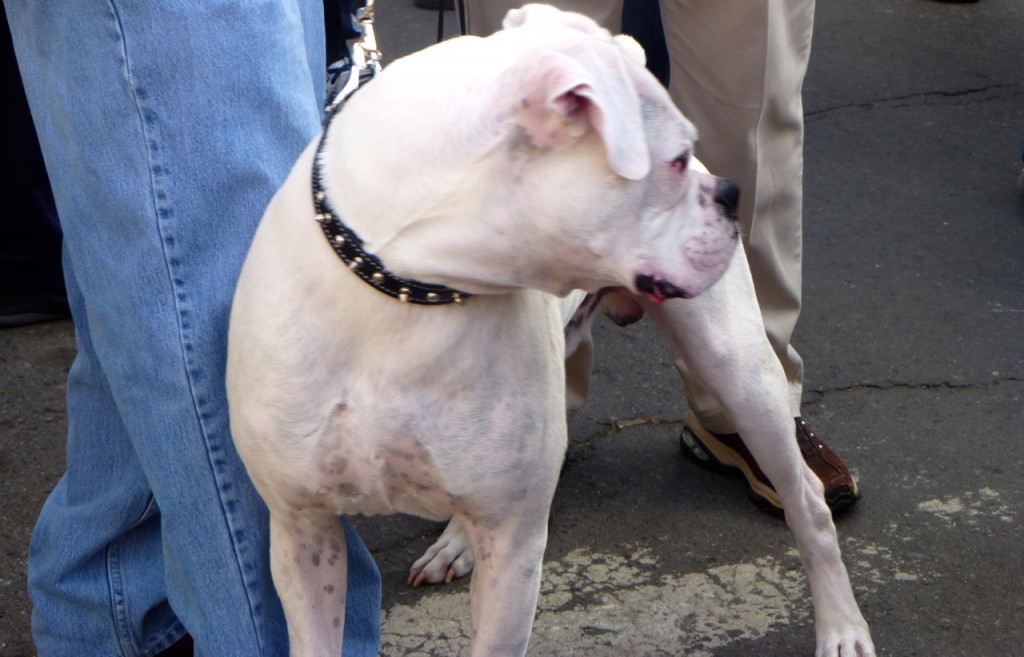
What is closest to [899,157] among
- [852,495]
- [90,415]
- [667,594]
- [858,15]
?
[858,15]

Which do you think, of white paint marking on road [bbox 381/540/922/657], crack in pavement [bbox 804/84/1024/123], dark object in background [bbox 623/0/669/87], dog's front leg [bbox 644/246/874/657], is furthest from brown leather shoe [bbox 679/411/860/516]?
crack in pavement [bbox 804/84/1024/123]

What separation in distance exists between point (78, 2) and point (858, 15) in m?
6.54

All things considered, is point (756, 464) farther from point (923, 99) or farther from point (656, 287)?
point (923, 99)

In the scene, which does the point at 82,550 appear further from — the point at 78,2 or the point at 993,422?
the point at 993,422

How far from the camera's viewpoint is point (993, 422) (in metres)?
3.89

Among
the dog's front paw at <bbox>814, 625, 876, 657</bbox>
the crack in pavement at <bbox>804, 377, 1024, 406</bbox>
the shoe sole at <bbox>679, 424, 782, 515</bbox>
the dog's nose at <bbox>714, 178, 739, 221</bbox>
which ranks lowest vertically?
the crack in pavement at <bbox>804, 377, 1024, 406</bbox>

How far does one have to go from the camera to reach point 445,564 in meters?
3.17

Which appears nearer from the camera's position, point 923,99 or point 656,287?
point 656,287

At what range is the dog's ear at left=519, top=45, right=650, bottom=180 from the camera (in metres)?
1.69

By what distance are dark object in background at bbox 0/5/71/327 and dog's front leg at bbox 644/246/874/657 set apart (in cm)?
241

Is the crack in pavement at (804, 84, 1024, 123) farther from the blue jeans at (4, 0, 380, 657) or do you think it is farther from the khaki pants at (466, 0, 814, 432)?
the blue jeans at (4, 0, 380, 657)

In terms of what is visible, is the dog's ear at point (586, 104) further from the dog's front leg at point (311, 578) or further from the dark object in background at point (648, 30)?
the dark object in background at point (648, 30)

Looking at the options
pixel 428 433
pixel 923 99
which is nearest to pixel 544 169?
pixel 428 433

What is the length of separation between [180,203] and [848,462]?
2235 millimetres
